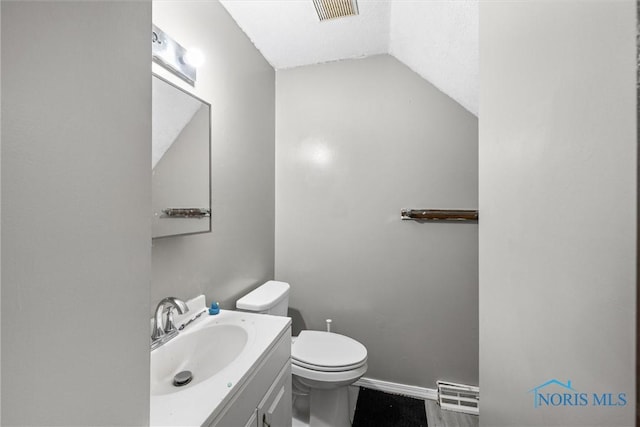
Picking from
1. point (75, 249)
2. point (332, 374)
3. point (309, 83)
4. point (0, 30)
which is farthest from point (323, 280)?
point (0, 30)

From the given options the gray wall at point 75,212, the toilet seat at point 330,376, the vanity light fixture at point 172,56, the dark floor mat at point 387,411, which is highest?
the vanity light fixture at point 172,56

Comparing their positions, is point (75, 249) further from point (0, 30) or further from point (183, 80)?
point (183, 80)

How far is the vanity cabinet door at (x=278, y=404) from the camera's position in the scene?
3.08 feet

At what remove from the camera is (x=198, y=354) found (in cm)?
105

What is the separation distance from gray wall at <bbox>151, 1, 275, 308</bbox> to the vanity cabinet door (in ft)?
1.65

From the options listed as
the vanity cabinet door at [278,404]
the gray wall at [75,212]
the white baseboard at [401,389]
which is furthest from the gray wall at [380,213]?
the gray wall at [75,212]

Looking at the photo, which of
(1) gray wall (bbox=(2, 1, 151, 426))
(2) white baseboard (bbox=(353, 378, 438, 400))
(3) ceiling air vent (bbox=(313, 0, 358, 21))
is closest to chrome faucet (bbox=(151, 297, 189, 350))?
(1) gray wall (bbox=(2, 1, 151, 426))

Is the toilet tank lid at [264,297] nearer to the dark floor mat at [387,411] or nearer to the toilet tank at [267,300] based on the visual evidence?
the toilet tank at [267,300]

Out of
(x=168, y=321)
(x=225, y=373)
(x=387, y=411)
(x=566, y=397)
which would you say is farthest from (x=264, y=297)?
(x=566, y=397)

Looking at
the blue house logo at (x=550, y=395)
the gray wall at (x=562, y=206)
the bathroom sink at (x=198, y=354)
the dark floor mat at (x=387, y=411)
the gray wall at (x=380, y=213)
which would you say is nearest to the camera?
the gray wall at (x=562, y=206)

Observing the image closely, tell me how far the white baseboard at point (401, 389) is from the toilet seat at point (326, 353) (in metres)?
0.49

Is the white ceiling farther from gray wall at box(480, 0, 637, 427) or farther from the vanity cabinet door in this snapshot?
the vanity cabinet door

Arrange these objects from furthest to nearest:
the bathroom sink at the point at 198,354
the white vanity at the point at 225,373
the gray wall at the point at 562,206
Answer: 1. the bathroom sink at the point at 198,354
2. the white vanity at the point at 225,373
3. the gray wall at the point at 562,206

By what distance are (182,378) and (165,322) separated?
21 centimetres
